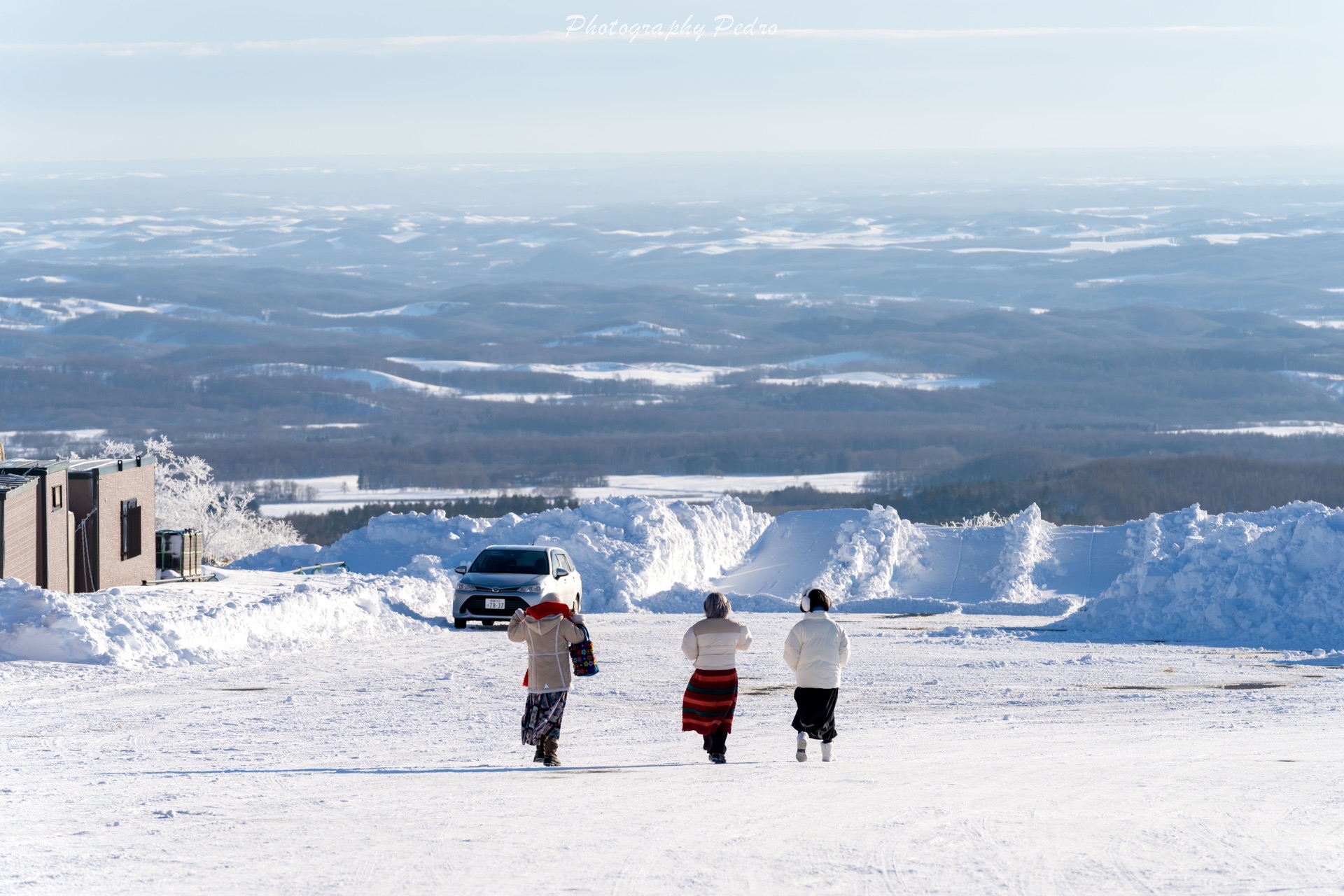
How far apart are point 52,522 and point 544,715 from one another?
14497mm

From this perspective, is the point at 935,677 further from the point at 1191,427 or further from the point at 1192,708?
the point at 1191,427

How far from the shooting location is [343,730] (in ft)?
41.6

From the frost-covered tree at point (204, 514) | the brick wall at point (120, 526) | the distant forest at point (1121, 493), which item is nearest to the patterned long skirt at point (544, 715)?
the brick wall at point (120, 526)

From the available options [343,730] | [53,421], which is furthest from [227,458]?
[343,730]

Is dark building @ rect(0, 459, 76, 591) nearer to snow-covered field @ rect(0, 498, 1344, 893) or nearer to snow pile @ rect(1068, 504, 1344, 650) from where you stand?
snow-covered field @ rect(0, 498, 1344, 893)

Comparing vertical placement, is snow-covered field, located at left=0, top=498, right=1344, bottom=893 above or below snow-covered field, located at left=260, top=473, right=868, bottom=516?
below

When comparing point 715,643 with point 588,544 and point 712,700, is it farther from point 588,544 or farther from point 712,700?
point 588,544

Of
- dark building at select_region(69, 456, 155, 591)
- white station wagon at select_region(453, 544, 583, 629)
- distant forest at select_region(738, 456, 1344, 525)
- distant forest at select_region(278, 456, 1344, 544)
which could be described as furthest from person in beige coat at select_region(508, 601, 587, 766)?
distant forest at select_region(738, 456, 1344, 525)

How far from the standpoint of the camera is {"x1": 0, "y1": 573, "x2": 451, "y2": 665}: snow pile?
55.6 ft

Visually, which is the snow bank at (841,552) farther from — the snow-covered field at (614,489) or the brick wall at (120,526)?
the snow-covered field at (614,489)

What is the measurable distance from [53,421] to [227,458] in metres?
43.0

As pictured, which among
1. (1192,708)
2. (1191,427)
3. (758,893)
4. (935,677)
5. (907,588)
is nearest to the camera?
(758,893)

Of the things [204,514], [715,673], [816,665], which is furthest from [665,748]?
[204,514]

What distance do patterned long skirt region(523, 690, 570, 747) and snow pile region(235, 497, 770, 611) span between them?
20.7 meters
